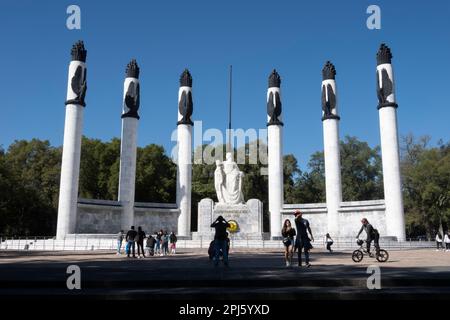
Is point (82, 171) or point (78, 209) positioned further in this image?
point (82, 171)

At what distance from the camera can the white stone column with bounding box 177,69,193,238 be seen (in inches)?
1542

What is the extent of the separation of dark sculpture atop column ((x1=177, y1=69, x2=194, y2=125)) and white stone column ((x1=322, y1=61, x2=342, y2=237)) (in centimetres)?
1335

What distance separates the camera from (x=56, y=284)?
26.6ft

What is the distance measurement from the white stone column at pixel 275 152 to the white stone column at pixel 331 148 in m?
4.40

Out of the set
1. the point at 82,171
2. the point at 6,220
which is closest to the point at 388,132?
the point at 82,171

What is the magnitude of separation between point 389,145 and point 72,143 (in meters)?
27.8

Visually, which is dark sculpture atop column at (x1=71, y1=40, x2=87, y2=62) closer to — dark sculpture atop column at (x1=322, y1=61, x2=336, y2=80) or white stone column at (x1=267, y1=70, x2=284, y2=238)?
white stone column at (x1=267, y1=70, x2=284, y2=238)

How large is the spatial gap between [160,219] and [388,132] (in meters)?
23.0

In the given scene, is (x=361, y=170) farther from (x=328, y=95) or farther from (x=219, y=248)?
(x=219, y=248)

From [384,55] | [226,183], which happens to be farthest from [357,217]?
[384,55]

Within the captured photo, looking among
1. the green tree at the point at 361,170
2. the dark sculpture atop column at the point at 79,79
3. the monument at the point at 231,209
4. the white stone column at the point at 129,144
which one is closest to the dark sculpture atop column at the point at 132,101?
the white stone column at the point at 129,144

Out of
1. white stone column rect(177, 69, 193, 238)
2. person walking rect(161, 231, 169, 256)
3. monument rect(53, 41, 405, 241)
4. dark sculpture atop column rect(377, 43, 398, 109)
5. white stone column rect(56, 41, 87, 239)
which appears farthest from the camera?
white stone column rect(177, 69, 193, 238)

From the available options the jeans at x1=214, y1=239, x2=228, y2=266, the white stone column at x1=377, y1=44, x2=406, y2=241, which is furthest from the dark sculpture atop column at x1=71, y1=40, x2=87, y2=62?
the jeans at x1=214, y1=239, x2=228, y2=266
